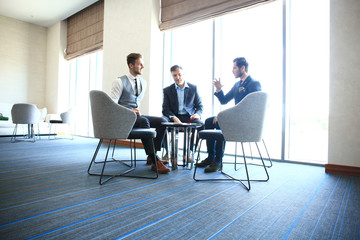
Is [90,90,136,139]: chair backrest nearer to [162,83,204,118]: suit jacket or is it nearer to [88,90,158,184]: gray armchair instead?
[88,90,158,184]: gray armchair

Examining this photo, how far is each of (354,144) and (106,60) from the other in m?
4.97

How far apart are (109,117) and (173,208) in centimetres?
94

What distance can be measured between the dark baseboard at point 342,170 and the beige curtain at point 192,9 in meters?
2.41

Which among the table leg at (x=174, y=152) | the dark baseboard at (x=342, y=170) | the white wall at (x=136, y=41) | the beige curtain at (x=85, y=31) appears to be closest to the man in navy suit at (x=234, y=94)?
the table leg at (x=174, y=152)

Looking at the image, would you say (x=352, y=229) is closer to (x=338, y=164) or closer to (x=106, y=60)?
(x=338, y=164)

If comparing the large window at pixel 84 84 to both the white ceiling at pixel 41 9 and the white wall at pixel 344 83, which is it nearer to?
the white ceiling at pixel 41 9

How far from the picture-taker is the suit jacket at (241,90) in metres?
2.44

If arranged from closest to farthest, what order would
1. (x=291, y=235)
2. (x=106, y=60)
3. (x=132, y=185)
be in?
(x=291, y=235)
(x=132, y=185)
(x=106, y=60)

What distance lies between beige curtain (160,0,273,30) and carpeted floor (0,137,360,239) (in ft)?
8.86

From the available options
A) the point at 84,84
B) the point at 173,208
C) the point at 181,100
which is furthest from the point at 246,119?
the point at 84,84

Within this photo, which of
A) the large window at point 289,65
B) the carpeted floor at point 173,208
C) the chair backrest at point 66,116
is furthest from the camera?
the chair backrest at point 66,116

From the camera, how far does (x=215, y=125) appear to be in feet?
8.59

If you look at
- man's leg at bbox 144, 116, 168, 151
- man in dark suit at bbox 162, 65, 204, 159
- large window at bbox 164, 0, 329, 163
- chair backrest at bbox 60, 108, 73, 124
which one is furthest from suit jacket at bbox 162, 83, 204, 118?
chair backrest at bbox 60, 108, 73, 124

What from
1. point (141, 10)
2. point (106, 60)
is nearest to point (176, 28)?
point (141, 10)
